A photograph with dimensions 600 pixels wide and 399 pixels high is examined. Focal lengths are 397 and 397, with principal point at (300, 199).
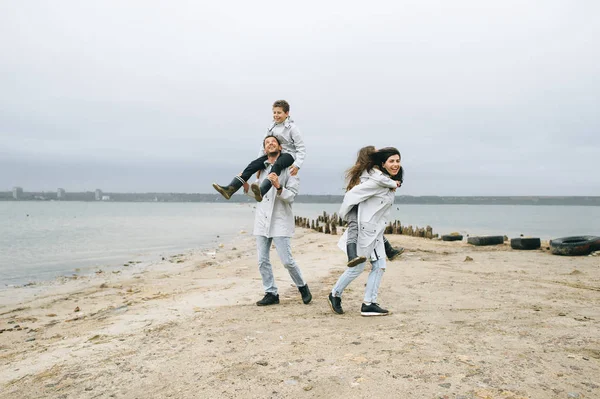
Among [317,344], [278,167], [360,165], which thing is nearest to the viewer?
[317,344]

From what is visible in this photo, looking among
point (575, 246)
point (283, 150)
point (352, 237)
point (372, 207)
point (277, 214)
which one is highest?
point (283, 150)

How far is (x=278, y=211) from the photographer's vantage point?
17.2 feet

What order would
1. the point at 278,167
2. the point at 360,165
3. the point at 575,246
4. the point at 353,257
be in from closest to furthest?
the point at 353,257 < the point at 360,165 < the point at 278,167 < the point at 575,246

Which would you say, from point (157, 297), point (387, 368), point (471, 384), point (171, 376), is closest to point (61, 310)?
point (157, 297)

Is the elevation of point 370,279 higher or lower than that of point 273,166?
lower

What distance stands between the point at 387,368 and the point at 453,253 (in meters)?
9.80

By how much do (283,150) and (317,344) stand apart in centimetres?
269

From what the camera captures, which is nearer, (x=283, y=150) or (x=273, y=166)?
(x=273, y=166)

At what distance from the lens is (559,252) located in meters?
10.6

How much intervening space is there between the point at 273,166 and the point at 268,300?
1.80 metres

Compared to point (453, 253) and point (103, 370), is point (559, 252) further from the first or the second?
point (103, 370)

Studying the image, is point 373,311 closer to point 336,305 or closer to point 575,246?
point 336,305

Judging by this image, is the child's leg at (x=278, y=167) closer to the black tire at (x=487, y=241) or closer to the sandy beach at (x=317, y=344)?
the sandy beach at (x=317, y=344)

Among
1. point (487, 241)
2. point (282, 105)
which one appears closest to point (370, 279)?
point (282, 105)
